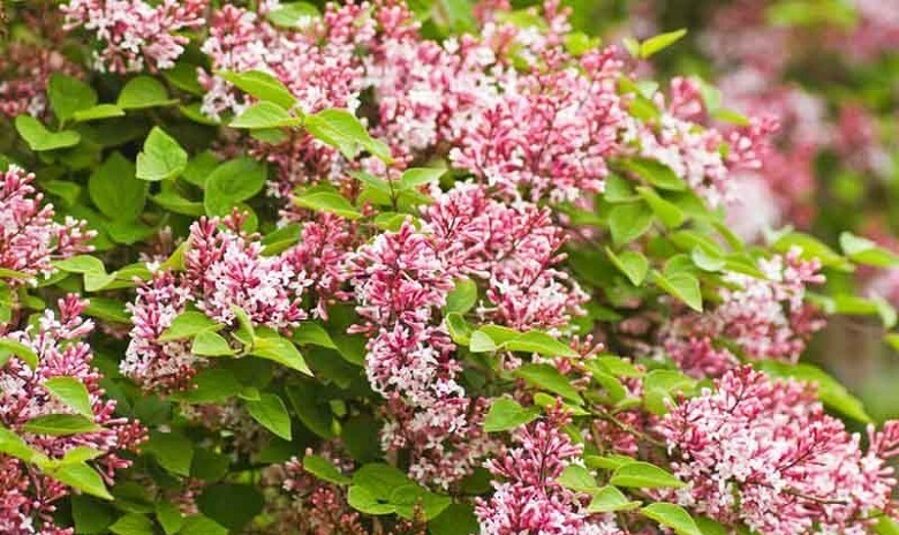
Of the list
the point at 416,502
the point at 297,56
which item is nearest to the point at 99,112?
the point at 297,56

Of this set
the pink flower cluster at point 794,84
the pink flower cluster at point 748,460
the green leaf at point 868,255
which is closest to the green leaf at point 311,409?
the pink flower cluster at point 748,460

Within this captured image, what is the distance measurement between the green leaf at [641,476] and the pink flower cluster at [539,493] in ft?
0.17

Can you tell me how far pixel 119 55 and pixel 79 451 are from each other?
699mm

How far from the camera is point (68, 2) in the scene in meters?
2.16

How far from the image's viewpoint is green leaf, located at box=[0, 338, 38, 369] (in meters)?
1.59

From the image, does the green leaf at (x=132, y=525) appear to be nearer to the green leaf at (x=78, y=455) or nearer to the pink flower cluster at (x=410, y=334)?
the green leaf at (x=78, y=455)

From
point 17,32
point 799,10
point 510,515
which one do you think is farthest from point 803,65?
point 510,515

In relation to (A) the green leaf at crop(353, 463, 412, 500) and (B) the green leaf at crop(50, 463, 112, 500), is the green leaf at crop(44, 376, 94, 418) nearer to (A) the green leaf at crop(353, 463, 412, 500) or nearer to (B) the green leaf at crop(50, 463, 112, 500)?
(B) the green leaf at crop(50, 463, 112, 500)

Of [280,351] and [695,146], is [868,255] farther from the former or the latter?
[280,351]

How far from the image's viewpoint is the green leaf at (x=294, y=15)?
209 centimetres

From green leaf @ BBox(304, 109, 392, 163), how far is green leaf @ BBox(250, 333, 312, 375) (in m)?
0.27

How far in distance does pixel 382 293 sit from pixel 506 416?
22 centimetres

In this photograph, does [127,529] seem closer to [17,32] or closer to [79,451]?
[79,451]

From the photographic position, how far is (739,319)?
2.28 m
